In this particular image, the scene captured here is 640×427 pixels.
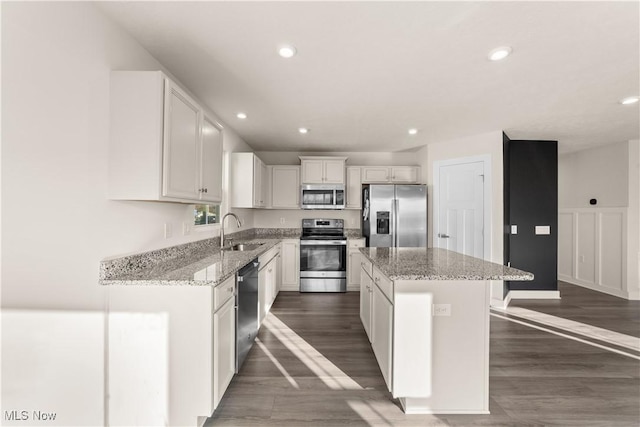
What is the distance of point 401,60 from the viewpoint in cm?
203

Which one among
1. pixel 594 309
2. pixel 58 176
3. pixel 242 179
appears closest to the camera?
pixel 58 176

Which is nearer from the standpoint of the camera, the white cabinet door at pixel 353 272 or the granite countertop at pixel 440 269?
the granite countertop at pixel 440 269

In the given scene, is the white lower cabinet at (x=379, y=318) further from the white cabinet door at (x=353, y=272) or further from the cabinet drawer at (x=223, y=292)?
the white cabinet door at (x=353, y=272)

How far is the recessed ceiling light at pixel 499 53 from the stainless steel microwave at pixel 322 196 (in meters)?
2.86

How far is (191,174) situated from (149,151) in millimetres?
359

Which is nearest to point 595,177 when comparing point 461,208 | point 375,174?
point 461,208

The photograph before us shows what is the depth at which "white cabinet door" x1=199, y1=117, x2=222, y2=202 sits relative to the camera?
212cm

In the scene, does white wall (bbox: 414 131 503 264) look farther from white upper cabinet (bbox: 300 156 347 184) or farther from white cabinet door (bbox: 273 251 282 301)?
white cabinet door (bbox: 273 251 282 301)

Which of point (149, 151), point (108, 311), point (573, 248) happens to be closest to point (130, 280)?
point (108, 311)

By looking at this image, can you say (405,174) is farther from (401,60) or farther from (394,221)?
(401,60)

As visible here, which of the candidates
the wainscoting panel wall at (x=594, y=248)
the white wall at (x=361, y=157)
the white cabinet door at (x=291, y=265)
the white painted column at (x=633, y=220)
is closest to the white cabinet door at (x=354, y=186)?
the white wall at (x=361, y=157)

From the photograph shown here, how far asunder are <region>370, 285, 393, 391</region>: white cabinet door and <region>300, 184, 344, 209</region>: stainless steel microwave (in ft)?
7.82

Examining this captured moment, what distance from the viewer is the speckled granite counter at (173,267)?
155cm

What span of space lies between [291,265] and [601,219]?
211 inches
